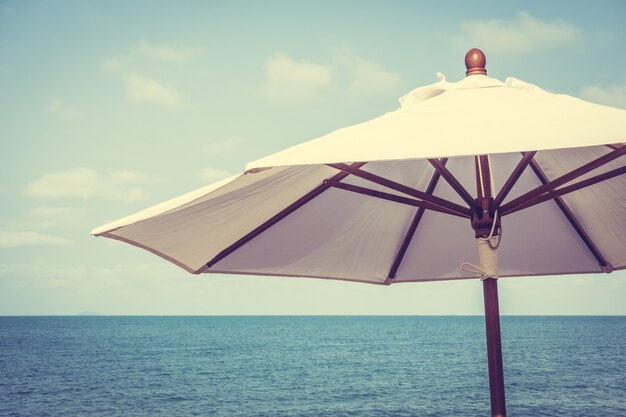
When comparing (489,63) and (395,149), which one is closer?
(395,149)

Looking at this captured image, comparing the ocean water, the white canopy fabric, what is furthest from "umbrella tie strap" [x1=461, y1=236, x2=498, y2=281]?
the ocean water

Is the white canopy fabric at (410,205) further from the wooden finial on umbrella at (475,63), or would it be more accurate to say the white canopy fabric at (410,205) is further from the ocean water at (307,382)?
the ocean water at (307,382)

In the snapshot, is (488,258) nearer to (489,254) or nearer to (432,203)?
(489,254)

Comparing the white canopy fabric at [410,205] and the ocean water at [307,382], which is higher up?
the white canopy fabric at [410,205]

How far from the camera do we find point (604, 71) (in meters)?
73.1

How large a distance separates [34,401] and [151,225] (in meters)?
36.3

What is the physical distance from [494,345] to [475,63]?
173 cm

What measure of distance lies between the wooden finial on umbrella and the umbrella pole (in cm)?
128

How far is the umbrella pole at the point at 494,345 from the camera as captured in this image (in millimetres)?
3734

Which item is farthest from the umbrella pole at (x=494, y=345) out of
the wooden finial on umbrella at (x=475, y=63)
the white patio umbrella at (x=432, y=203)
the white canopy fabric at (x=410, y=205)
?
the wooden finial on umbrella at (x=475, y=63)

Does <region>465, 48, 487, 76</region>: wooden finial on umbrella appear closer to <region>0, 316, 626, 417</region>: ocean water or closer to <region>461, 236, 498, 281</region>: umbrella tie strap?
<region>461, 236, 498, 281</region>: umbrella tie strap

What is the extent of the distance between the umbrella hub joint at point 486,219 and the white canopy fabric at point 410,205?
1.27 ft

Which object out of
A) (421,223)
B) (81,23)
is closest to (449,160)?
(421,223)

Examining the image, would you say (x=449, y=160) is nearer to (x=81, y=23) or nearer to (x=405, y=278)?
(x=405, y=278)
